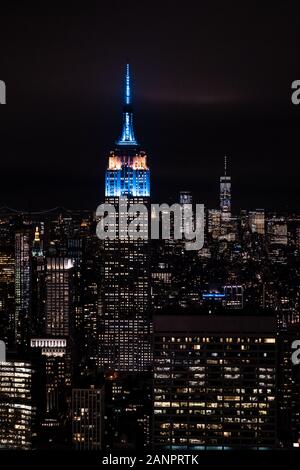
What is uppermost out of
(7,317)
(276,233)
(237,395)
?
(276,233)

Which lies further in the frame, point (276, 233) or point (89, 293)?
point (89, 293)

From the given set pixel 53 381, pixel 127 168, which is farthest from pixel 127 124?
pixel 53 381

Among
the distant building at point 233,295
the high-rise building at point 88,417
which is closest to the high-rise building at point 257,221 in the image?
the distant building at point 233,295

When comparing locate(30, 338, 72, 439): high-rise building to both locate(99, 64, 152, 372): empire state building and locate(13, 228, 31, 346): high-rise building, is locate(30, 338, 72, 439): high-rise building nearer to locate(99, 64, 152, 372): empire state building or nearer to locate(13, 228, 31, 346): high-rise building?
locate(13, 228, 31, 346): high-rise building

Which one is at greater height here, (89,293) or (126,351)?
(89,293)

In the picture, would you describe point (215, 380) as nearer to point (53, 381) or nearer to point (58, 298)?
point (53, 381)
